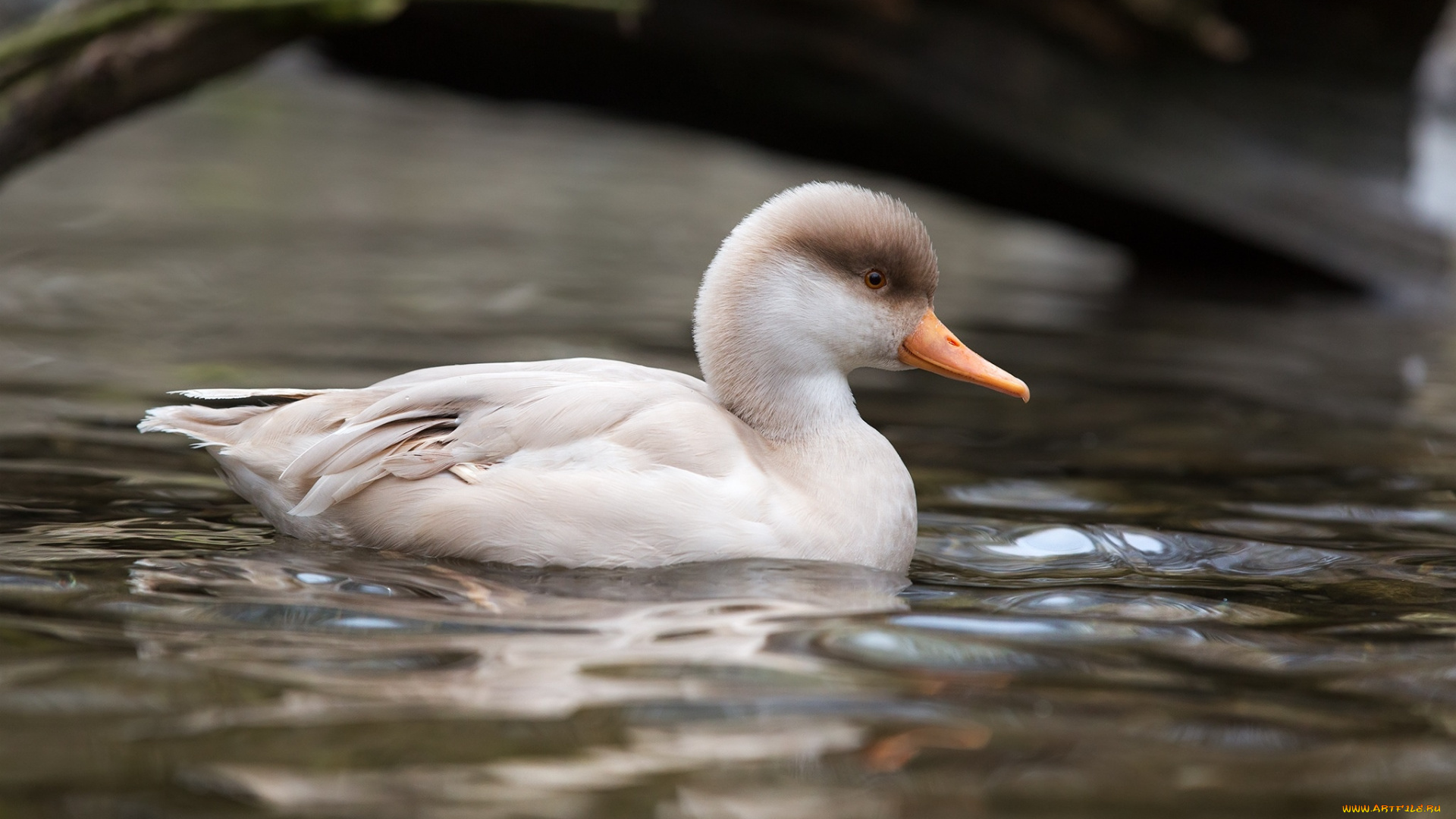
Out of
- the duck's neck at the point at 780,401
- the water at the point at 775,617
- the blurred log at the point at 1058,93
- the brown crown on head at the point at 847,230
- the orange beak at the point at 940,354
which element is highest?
the blurred log at the point at 1058,93

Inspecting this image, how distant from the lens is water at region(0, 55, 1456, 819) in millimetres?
2512

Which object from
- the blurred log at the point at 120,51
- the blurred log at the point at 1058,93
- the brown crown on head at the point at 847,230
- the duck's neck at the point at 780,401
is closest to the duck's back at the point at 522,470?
the duck's neck at the point at 780,401

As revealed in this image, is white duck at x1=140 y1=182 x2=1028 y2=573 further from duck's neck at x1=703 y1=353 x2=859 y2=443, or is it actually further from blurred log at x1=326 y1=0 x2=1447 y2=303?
blurred log at x1=326 y1=0 x2=1447 y2=303

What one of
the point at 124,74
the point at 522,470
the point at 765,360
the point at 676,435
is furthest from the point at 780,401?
the point at 124,74

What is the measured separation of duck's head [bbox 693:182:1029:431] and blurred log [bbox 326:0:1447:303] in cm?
487

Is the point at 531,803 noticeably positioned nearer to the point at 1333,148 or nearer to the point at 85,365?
the point at 85,365

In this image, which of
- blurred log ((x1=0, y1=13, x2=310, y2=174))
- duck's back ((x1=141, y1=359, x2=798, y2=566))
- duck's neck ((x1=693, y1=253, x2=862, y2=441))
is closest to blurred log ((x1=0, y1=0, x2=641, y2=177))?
blurred log ((x1=0, y1=13, x2=310, y2=174))

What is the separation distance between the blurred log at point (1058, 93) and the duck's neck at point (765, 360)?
194 inches

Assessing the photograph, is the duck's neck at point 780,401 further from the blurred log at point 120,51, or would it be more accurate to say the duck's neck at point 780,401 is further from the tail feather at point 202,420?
the blurred log at point 120,51

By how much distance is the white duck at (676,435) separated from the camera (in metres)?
3.78

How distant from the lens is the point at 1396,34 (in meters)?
10.1

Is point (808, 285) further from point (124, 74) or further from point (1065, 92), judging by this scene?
point (1065, 92)

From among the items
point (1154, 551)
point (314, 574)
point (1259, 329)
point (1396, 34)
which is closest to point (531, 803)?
point (314, 574)

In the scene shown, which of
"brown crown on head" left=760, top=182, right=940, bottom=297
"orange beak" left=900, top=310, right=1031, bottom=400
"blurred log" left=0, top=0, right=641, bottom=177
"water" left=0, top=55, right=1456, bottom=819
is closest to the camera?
"water" left=0, top=55, right=1456, bottom=819
